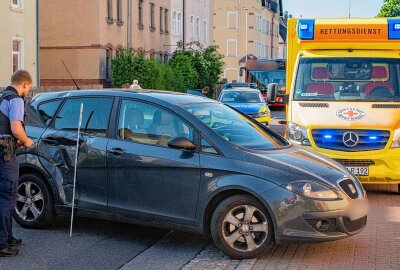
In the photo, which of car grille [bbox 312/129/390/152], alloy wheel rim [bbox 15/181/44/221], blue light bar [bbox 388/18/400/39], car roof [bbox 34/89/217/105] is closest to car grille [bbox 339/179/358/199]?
car roof [bbox 34/89/217/105]

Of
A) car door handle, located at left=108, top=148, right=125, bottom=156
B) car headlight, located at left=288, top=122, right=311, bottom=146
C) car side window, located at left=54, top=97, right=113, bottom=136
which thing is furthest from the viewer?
car headlight, located at left=288, top=122, right=311, bottom=146

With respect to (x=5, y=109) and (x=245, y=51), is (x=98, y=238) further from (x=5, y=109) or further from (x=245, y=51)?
(x=245, y=51)

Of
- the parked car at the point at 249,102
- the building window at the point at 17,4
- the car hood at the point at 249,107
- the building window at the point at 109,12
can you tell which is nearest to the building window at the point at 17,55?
the building window at the point at 17,4

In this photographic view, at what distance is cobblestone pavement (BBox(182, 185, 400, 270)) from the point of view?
26.8ft

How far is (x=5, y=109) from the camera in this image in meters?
8.41

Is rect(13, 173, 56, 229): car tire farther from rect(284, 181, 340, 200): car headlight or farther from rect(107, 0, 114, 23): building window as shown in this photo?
rect(107, 0, 114, 23): building window

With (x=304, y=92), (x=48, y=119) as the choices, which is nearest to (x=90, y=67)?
(x=304, y=92)

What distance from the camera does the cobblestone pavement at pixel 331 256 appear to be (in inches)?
321

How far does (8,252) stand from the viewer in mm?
8422

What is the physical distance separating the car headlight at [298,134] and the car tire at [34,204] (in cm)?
477

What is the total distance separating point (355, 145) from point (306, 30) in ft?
8.46

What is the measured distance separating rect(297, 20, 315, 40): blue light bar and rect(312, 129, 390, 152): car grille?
2.17m

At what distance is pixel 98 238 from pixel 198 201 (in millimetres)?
1507

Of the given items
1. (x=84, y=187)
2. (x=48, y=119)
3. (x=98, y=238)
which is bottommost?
(x=98, y=238)
